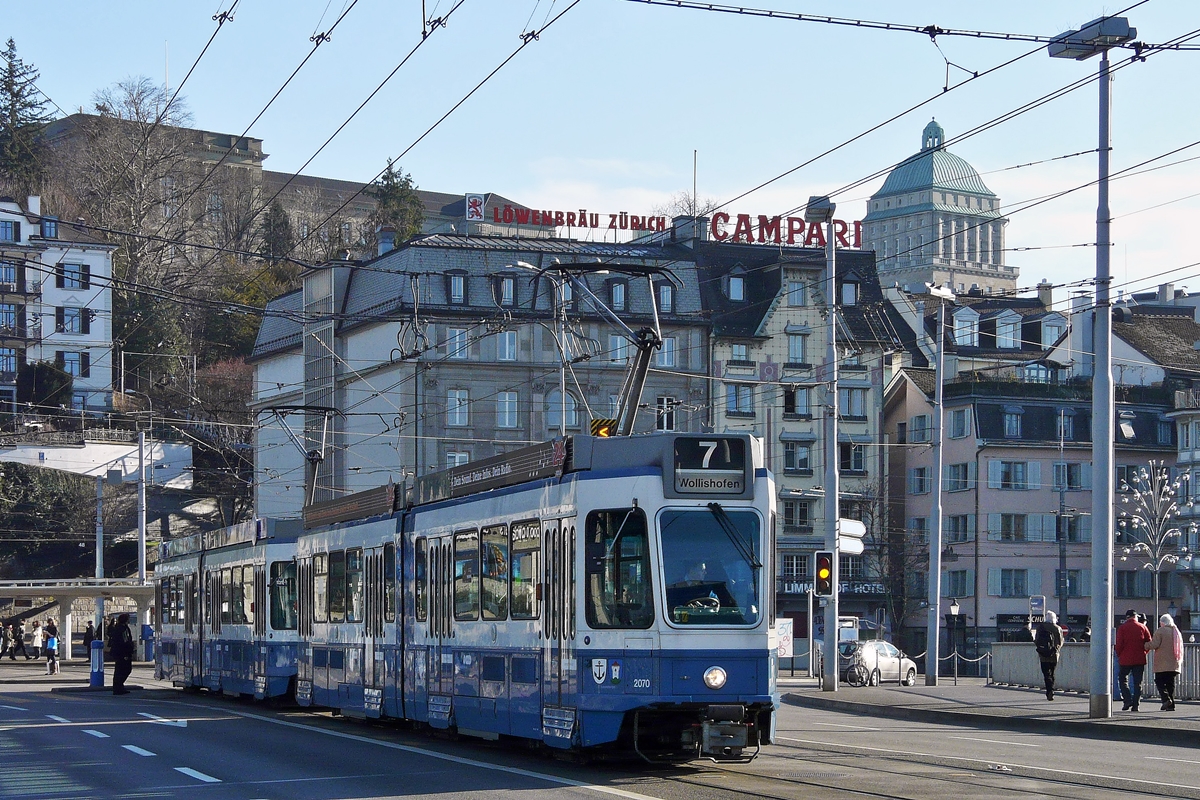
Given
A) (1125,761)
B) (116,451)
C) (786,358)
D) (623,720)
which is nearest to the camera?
(623,720)

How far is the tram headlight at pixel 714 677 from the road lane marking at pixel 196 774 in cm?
449

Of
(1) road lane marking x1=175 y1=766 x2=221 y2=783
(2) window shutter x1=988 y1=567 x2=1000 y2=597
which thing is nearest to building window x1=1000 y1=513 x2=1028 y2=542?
(2) window shutter x1=988 y1=567 x2=1000 y2=597

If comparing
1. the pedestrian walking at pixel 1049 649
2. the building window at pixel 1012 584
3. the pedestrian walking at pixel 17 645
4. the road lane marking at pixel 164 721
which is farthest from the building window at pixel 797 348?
the road lane marking at pixel 164 721

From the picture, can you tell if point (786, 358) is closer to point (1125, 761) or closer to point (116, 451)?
point (116, 451)

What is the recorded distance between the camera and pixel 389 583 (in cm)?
2234

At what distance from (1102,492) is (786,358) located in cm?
5076

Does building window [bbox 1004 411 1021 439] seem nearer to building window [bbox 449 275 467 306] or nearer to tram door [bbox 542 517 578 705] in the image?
building window [bbox 449 275 467 306]

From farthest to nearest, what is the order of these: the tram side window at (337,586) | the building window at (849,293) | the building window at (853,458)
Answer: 1. the building window at (849,293)
2. the building window at (853,458)
3. the tram side window at (337,586)

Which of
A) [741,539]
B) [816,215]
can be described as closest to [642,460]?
[741,539]

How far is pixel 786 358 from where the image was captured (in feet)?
249

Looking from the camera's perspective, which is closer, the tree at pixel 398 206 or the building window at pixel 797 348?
the building window at pixel 797 348

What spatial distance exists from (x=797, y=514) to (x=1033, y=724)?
5007 centimetres

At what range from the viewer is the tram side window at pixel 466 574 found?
62.8ft

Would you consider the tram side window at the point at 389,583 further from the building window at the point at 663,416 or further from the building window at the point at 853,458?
the building window at the point at 853,458
